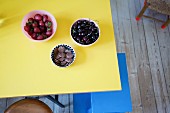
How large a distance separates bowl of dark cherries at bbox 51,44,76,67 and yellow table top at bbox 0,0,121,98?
0.03 m

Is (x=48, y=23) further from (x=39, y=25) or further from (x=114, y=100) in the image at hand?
(x=114, y=100)

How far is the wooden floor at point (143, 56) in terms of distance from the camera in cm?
177

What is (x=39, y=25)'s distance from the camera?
41.6 inches

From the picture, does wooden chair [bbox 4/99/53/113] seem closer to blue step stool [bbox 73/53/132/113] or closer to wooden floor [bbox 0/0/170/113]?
blue step stool [bbox 73/53/132/113]

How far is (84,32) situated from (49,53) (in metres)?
0.23

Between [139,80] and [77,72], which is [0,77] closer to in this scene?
[77,72]

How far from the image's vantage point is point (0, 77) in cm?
102

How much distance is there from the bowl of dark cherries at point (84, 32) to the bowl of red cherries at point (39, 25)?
12 cm

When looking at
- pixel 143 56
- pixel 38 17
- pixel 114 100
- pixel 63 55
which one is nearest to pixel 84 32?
pixel 63 55

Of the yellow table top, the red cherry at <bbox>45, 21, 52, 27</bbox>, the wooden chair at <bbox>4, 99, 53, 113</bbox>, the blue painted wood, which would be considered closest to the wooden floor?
the blue painted wood

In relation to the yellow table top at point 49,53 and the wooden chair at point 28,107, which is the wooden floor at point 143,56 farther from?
the yellow table top at point 49,53

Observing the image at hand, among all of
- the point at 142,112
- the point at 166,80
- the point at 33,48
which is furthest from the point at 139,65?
the point at 33,48

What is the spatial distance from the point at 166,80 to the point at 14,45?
1473 millimetres

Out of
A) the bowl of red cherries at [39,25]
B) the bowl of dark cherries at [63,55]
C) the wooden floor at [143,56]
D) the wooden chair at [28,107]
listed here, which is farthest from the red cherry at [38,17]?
the wooden floor at [143,56]
